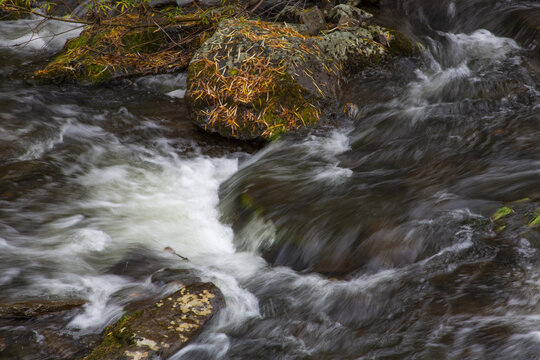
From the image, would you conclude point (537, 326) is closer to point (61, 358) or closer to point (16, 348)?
point (61, 358)

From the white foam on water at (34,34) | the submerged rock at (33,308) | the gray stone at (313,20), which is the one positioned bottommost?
the submerged rock at (33,308)

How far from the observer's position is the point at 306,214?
448 centimetres

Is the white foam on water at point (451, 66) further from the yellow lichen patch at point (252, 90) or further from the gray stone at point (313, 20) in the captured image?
the gray stone at point (313, 20)

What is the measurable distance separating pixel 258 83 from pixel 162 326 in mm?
3280

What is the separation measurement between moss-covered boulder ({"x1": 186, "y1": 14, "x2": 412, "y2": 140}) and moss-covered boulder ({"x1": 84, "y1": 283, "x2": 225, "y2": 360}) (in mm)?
2653

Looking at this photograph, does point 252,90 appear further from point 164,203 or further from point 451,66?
point 451,66

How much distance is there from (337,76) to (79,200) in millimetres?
3428

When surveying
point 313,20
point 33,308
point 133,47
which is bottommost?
point 33,308

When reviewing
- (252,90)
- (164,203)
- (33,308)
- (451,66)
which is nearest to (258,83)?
(252,90)

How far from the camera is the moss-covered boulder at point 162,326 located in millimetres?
3059

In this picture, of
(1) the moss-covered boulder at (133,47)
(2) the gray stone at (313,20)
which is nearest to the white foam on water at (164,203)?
(1) the moss-covered boulder at (133,47)

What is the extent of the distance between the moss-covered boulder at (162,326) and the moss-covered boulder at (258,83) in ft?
8.70

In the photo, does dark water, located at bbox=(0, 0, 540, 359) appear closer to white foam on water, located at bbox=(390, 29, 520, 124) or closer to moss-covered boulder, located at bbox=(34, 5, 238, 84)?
white foam on water, located at bbox=(390, 29, 520, 124)

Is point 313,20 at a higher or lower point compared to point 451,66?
higher
